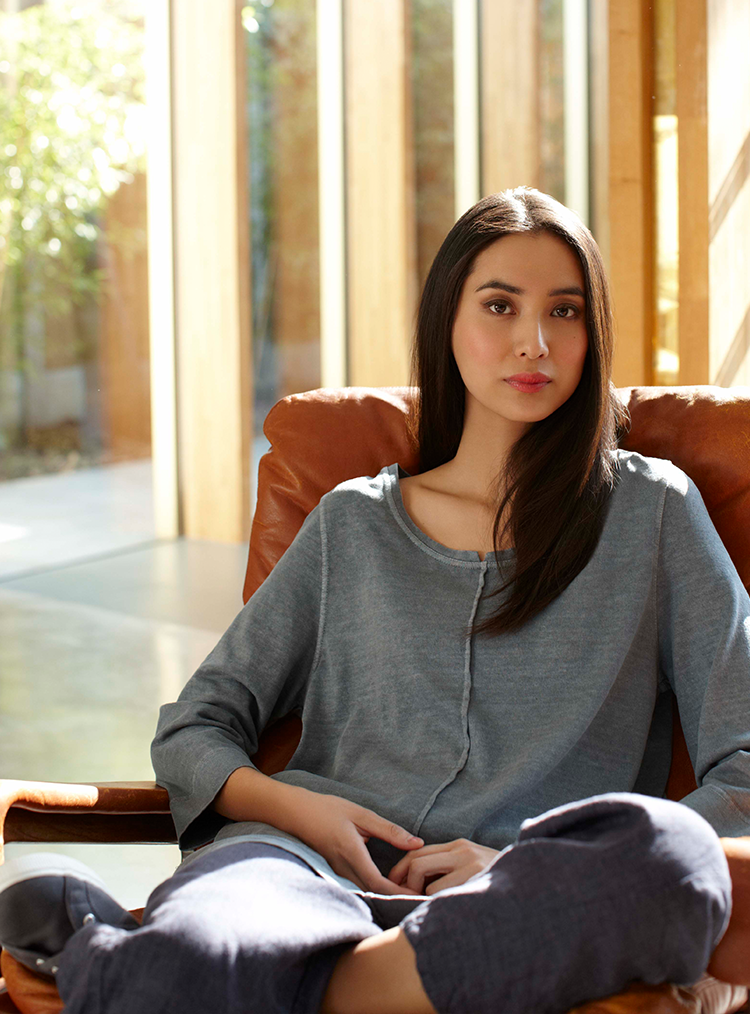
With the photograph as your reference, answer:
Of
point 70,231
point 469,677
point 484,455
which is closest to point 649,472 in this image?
point 484,455

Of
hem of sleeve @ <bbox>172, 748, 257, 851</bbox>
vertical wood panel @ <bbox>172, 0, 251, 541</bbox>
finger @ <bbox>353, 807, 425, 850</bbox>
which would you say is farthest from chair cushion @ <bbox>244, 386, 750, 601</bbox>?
vertical wood panel @ <bbox>172, 0, 251, 541</bbox>

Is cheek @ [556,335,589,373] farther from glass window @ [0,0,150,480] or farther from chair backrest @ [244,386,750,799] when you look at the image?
glass window @ [0,0,150,480]

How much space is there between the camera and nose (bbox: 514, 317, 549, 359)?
4.66 ft

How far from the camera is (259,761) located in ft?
5.06

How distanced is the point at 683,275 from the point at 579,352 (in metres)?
1.69

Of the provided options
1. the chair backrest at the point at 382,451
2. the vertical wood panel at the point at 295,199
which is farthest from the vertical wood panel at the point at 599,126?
the chair backrest at the point at 382,451

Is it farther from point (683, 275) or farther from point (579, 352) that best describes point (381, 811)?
point (683, 275)

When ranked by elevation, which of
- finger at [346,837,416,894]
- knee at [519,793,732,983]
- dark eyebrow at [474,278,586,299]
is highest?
dark eyebrow at [474,278,586,299]

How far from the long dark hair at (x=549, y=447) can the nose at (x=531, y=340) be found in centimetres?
8

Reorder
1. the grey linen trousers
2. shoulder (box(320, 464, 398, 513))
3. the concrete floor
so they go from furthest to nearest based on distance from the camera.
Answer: the concrete floor, shoulder (box(320, 464, 398, 513)), the grey linen trousers

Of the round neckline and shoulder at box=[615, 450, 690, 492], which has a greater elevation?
shoulder at box=[615, 450, 690, 492]

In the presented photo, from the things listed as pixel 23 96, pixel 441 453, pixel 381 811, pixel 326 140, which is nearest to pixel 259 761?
pixel 381 811

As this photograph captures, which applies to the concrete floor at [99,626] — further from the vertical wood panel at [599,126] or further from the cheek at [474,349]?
the vertical wood panel at [599,126]

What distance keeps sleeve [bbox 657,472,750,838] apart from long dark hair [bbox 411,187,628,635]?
0.10 metres
